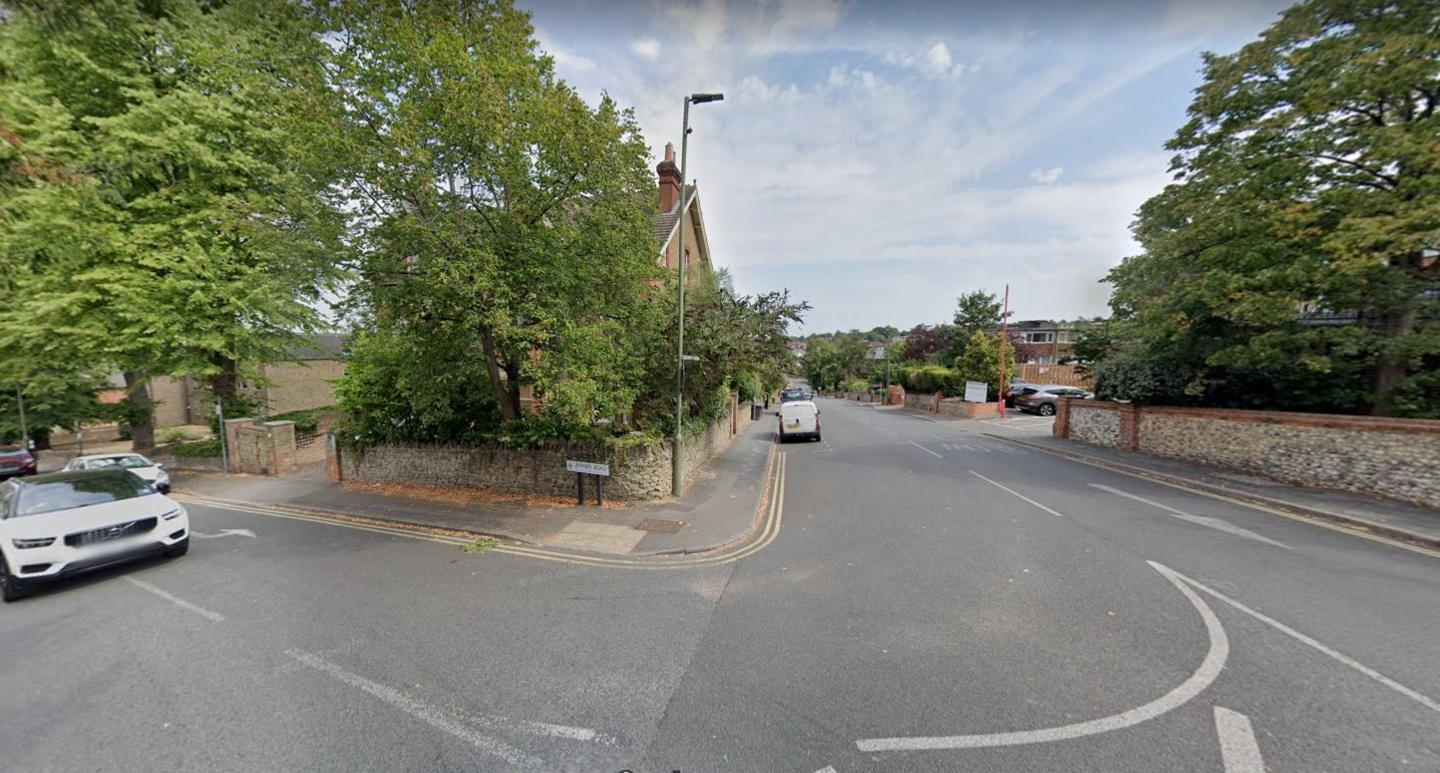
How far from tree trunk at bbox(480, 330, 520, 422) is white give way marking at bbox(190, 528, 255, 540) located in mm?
4683

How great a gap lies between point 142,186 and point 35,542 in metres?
14.5

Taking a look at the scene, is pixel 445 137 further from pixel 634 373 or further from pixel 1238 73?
pixel 1238 73

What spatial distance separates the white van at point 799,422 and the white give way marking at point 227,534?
16.2 meters

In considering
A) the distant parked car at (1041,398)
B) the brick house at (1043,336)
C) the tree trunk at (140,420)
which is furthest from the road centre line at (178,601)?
the brick house at (1043,336)

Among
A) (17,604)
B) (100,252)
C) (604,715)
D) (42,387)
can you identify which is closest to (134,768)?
(604,715)

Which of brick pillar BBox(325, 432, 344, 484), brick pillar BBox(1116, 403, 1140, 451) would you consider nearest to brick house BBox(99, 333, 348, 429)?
brick pillar BBox(325, 432, 344, 484)

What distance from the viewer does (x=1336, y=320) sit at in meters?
10.9

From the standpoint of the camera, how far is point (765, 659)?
Answer: 4.18 meters

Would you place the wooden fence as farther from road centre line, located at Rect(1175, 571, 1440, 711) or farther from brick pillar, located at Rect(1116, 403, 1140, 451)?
road centre line, located at Rect(1175, 571, 1440, 711)

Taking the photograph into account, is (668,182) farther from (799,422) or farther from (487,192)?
(487,192)

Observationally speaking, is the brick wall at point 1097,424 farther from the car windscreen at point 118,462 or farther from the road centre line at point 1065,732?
the car windscreen at point 118,462

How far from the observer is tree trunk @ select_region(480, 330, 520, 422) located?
9059 millimetres

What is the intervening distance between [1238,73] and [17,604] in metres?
23.7

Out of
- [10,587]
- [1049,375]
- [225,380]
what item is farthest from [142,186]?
[1049,375]
